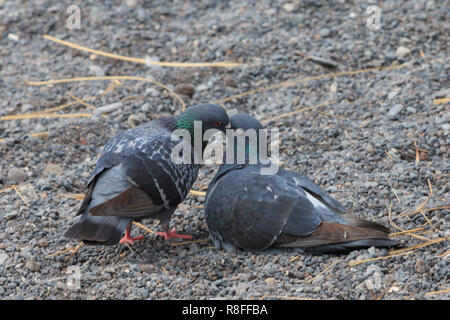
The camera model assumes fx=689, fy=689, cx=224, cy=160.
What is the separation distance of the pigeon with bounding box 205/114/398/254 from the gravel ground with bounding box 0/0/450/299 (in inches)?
3.3

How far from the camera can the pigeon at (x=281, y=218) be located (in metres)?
3.90

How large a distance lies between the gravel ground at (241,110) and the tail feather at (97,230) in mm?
177

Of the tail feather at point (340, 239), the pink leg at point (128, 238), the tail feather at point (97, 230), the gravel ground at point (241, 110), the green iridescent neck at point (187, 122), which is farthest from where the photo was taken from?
the green iridescent neck at point (187, 122)

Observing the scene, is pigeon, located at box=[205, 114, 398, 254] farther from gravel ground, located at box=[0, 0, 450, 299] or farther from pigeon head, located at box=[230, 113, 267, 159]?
pigeon head, located at box=[230, 113, 267, 159]

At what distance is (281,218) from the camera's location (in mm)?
3990

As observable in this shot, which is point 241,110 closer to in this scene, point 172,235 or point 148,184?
point 172,235

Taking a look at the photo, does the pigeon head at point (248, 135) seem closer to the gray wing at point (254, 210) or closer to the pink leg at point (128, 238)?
the gray wing at point (254, 210)

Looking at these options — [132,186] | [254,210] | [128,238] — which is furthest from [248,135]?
[128,238]

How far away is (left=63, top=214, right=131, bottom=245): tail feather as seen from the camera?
3.96 meters

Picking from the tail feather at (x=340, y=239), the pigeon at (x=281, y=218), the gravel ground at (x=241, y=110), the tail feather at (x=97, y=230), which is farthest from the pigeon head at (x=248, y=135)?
the tail feather at (x=97, y=230)

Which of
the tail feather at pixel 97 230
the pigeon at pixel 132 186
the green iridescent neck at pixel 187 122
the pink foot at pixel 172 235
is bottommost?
the pink foot at pixel 172 235

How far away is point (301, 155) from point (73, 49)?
295 cm

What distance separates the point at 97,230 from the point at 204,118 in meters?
1.15
